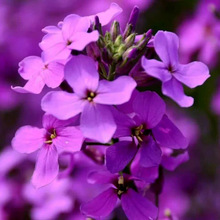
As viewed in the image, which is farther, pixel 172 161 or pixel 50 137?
pixel 172 161

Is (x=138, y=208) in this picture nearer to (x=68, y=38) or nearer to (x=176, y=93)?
(x=176, y=93)

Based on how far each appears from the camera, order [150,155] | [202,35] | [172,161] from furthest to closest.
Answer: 1. [202,35]
2. [172,161]
3. [150,155]

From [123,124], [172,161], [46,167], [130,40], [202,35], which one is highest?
[130,40]

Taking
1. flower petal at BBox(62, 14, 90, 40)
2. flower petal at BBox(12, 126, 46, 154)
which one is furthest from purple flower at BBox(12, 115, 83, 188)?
flower petal at BBox(62, 14, 90, 40)

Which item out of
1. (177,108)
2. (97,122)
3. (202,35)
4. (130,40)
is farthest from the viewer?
(177,108)

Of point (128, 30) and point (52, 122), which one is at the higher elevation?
point (128, 30)

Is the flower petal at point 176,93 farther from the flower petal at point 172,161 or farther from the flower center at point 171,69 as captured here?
the flower petal at point 172,161

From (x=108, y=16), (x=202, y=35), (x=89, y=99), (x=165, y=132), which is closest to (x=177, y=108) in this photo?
(x=202, y=35)
